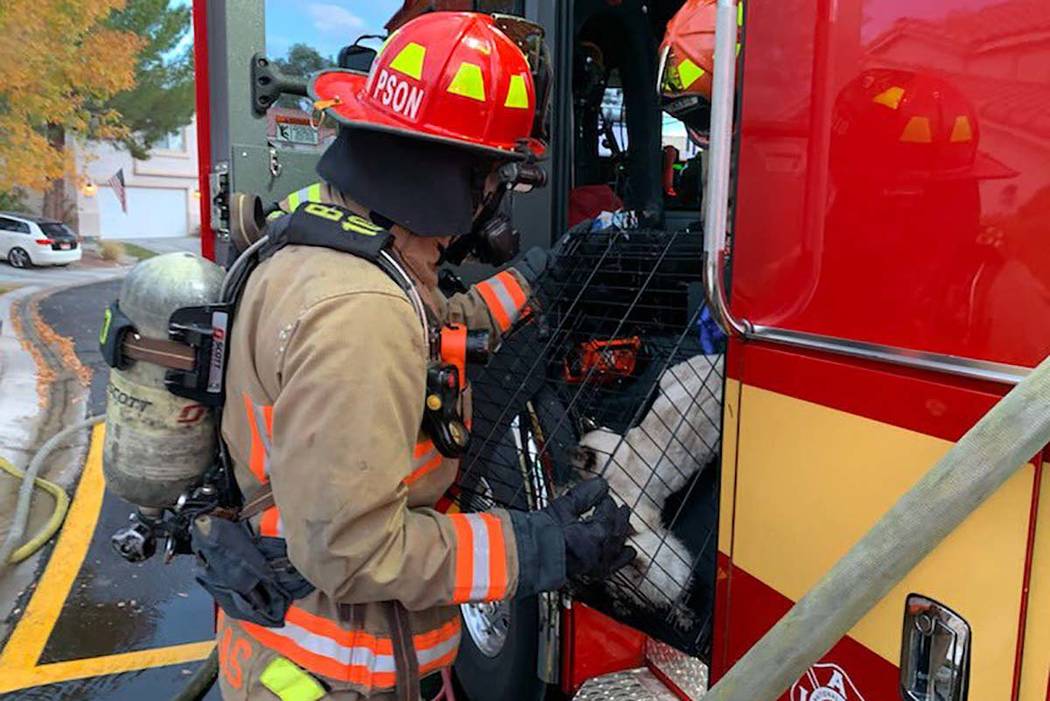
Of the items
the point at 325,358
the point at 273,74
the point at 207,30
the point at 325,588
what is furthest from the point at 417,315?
the point at 207,30

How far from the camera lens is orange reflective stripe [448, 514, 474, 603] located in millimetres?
1396

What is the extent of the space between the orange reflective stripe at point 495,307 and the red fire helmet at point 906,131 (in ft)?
3.47

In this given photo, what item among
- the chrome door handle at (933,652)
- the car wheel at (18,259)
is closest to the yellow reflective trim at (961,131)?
the chrome door handle at (933,652)

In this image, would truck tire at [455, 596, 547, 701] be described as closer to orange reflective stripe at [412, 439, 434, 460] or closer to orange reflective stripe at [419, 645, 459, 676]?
orange reflective stripe at [419, 645, 459, 676]

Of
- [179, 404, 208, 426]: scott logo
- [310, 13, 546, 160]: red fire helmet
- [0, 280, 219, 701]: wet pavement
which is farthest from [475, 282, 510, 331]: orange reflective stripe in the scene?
[0, 280, 219, 701]: wet pavement

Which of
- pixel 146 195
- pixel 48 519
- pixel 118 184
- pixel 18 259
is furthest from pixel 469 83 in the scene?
pixel 146 195

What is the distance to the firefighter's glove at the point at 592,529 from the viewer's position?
1.48 meters

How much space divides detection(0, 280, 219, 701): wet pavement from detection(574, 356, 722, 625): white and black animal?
2.14 meters

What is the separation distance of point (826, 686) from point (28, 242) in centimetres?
2384

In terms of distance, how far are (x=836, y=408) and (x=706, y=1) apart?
46.0 inches

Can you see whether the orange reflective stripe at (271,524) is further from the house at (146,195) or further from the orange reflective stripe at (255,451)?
the house at (146,195)

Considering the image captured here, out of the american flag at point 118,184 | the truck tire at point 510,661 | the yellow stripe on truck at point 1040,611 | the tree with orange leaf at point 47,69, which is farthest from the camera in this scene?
the american flag at point 118,184

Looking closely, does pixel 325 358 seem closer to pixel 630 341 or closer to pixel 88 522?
pixel 630 341

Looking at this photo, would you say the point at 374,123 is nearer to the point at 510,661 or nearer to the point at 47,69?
the point at 510,661
